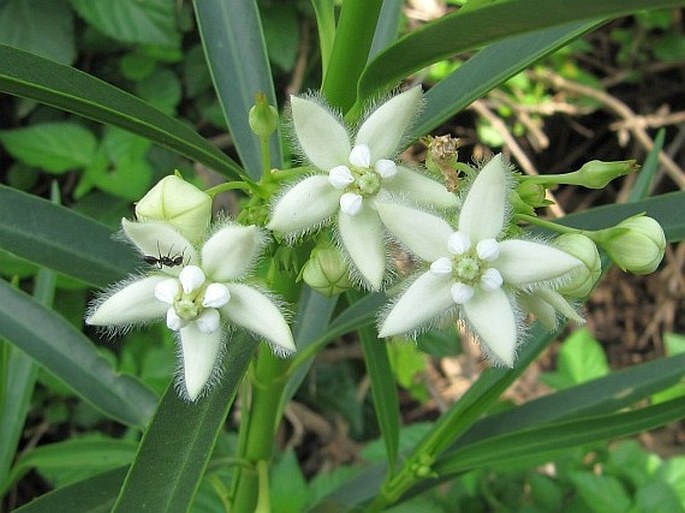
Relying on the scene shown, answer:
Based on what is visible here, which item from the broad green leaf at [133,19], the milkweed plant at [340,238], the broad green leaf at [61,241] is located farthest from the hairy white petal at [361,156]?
the broad green leaf at [133,19]

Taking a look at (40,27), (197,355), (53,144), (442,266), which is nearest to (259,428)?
(197,355)

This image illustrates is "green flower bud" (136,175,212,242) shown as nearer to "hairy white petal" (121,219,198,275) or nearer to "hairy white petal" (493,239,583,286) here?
"hairy white petal" (121,219,198,275)

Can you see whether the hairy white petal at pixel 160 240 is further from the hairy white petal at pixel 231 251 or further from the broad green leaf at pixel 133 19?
the broad green leaf at pixel 133 19

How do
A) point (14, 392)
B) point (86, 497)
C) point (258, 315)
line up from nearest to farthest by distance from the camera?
point (258, 315) < point (86, 497) < point (14, 392)

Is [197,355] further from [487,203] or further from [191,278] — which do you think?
[487,203]

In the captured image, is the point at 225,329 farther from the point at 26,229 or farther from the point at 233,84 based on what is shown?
the point at 233,84
